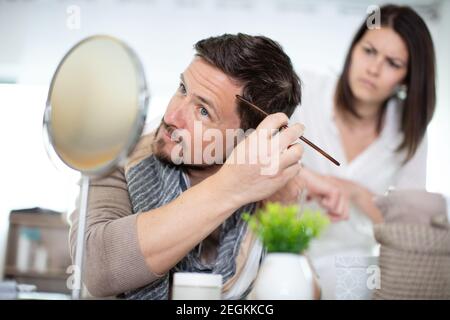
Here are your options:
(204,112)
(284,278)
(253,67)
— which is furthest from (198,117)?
(284,278)

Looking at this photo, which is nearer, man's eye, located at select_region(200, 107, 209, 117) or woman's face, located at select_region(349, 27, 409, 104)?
man's eye, located at select_region(200, 107, 209, 117)

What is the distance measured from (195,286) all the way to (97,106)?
330mm

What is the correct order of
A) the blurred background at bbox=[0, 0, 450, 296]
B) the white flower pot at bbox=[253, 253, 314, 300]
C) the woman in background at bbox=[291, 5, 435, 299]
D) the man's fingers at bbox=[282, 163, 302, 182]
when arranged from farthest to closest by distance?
the woman in background at bbox=[291, 5, 435, 299], the blurred background at bbox=[0, 0, 450, 296], the man's fingers at bbox=[282, 163, 302, 182], the white flower pot at bbox=[253, 253, 314, 300]

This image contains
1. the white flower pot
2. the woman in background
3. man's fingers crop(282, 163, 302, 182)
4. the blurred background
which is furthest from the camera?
the woman in background

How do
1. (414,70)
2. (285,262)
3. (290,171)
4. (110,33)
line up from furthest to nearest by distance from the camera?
(414,70) → (110,33) → (290,171) → (285,262)

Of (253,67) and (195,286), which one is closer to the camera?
(195,286)

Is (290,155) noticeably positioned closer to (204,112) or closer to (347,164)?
(204,112)

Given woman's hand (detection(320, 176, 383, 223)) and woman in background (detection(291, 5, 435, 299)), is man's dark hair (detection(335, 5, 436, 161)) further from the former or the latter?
woman's hand (detection(320, 176, 383, 223))

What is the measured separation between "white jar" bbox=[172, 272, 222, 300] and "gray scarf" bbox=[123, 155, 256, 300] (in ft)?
0.45

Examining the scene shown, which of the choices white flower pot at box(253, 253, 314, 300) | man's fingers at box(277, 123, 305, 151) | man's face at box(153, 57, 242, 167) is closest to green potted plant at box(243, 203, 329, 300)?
white flower pot at box(253, 253, 314, 300)

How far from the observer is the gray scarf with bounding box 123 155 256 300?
114cm

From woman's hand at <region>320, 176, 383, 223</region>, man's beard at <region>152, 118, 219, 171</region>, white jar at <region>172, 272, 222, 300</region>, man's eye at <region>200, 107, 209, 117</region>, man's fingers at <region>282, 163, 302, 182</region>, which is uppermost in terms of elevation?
man's eye at <region>200, 107, 209, 117</region>

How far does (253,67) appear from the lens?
119cm

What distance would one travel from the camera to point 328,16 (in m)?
1.29
